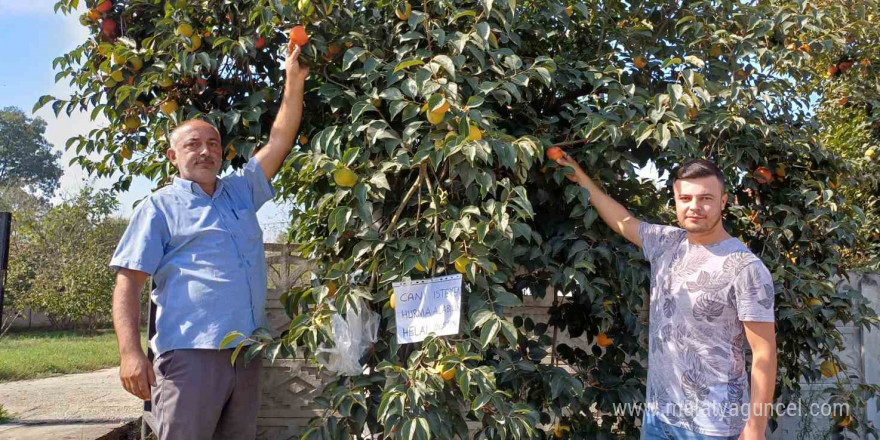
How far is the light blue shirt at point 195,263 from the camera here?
6.12 feet

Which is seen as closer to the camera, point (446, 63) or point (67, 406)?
point (446, 63)

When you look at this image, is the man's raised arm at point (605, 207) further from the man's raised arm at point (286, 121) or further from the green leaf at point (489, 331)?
the man's raised arm at point (286, 121)

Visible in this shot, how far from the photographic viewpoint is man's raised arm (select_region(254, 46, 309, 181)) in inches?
80.1

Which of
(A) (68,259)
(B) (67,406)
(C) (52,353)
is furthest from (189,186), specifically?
(A) (68,259)

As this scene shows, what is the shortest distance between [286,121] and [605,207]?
1008 millimetres

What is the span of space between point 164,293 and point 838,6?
9.21 ft

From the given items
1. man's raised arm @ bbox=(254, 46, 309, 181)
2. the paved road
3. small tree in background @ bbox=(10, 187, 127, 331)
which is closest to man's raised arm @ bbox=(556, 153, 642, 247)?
man's raised arm @ bbox=(254, 46, 309, 181)

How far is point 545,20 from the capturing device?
96.0 inches

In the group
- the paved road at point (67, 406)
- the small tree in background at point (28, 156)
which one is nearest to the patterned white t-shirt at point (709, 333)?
the paved road at point (67, 406)

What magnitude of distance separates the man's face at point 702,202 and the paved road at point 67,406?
371 cm

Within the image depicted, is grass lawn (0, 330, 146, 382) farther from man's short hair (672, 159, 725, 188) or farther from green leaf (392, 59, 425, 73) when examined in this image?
man's short hair (672, 159, 725, 188)

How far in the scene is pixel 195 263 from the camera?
6.29 ft

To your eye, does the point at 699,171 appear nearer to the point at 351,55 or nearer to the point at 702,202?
the point at 702,202

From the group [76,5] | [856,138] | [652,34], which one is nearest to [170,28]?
[76,5]
